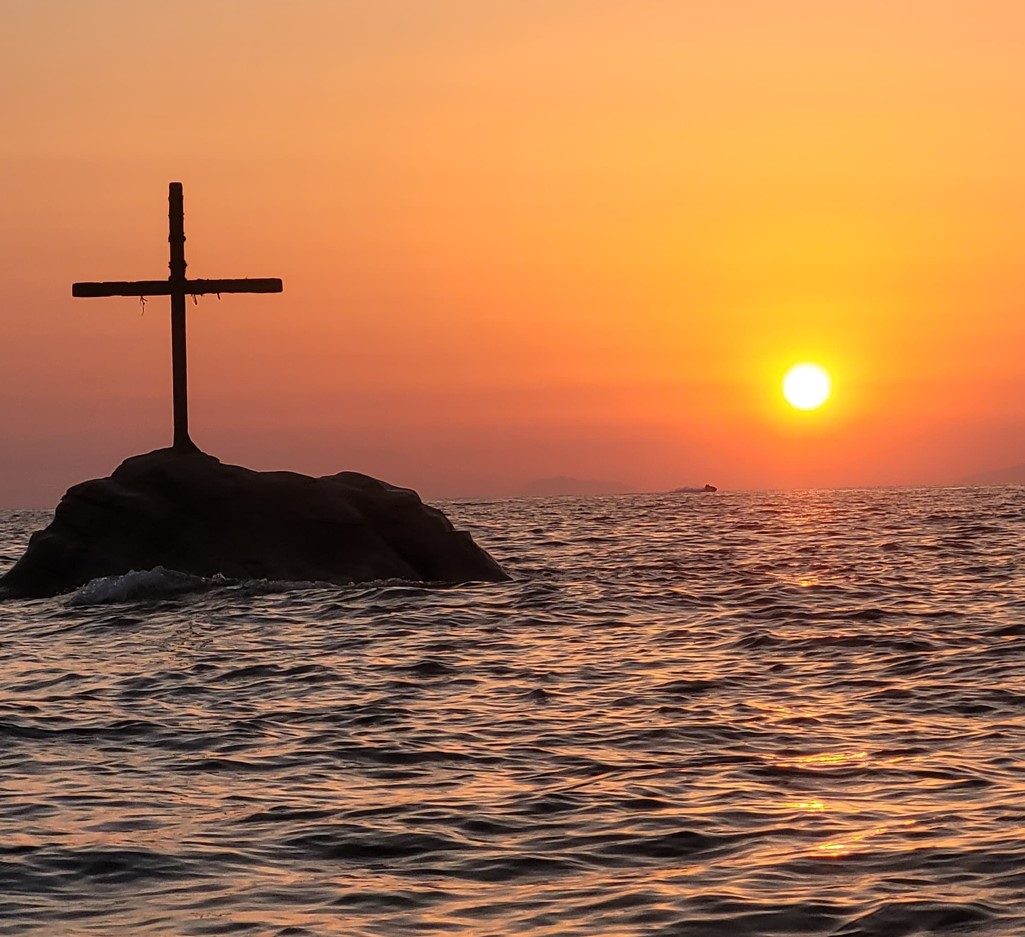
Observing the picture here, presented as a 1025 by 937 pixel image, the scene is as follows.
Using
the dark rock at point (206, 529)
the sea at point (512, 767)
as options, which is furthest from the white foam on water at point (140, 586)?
the sea at point (512, 767)

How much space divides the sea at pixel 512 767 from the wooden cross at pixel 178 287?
4.27m

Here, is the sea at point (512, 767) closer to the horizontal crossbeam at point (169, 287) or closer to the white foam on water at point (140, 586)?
the white foam on water at point (140, 586)

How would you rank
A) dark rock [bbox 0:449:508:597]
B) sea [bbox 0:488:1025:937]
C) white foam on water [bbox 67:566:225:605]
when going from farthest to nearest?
dark rock [bbox 0:449:508:597] → white foam on water [bbox 67:566:225:605] → sea [bbox 0:488:1025:937]

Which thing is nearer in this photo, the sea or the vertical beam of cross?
the sea

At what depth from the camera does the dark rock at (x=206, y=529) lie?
76.7 feet

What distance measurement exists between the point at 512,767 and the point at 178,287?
15353 millimetres

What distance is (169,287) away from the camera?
941 inches

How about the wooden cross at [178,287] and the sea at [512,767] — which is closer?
the sea at [512,767]

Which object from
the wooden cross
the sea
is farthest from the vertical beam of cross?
the sea

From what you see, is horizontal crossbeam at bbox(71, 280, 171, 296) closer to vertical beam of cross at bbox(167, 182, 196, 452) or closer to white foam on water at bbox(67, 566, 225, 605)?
vertical beam of cross at bbox(167, 182, 196, 452)

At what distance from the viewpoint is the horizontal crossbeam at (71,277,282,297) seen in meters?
23.8

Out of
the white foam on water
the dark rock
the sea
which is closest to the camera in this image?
the sea

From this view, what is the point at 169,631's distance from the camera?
1897 cm

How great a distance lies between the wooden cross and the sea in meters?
4.27
